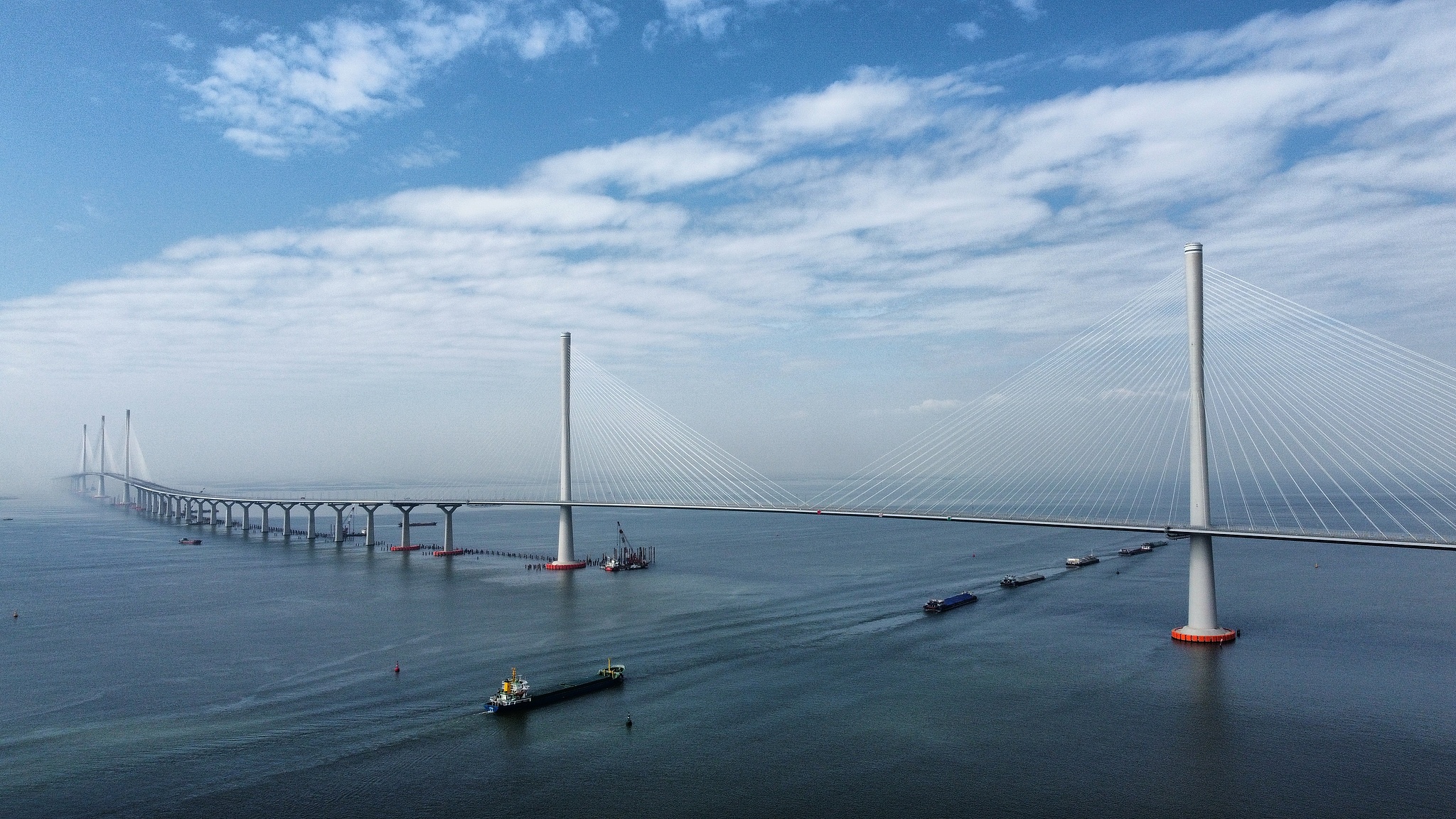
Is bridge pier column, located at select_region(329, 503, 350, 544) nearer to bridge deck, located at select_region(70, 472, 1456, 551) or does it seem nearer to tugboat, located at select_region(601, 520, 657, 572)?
→ bridge deck, located at select_region(70, 472, 1456, 551)

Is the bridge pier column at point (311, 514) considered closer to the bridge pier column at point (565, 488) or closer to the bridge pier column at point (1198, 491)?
the bridge pier column at point (565, 488)

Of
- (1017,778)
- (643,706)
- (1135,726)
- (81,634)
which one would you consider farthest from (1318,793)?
(81,634)

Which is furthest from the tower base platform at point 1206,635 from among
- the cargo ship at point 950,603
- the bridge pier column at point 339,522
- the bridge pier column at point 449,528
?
the bridge pier column at point 339,522

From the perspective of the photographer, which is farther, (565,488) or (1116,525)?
(565,488)

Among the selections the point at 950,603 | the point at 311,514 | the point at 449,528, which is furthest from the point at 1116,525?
the point at 311,514

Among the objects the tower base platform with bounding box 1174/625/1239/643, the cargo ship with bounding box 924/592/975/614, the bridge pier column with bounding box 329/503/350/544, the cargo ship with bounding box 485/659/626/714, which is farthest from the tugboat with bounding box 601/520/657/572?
the tower base platform with bounding box 1174/625/1239/643

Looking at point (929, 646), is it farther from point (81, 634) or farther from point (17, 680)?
point (81, 634)

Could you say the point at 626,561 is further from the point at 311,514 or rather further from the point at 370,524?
the point at 311,514
